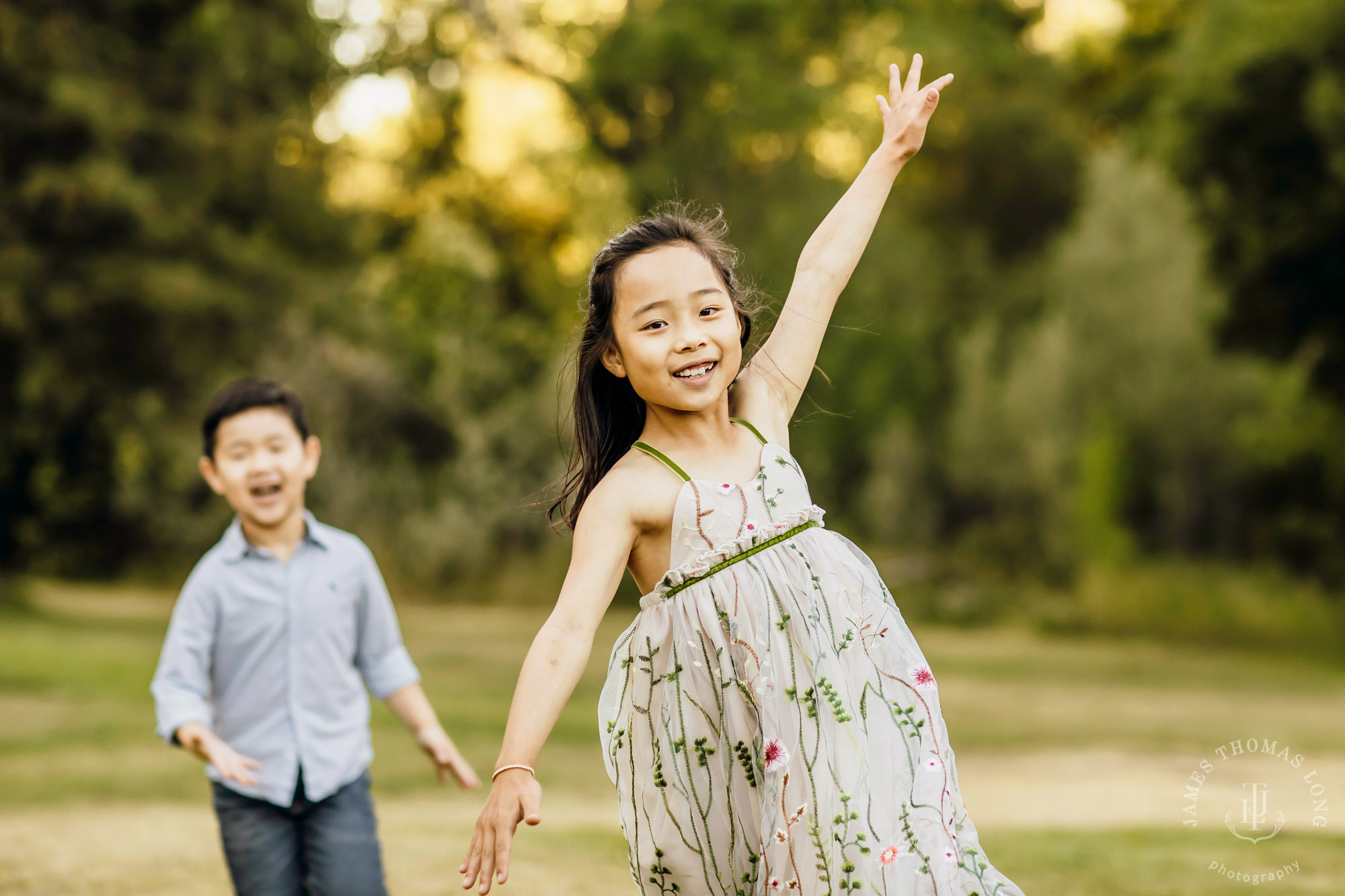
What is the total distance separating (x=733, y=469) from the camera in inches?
94.4

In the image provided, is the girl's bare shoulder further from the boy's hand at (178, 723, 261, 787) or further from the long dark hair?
the boy's hand at (178, 723, 261, 787)

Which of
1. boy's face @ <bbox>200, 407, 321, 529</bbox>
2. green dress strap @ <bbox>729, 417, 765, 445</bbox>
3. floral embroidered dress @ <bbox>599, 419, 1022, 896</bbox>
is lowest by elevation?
floral embroidered dress @ <bbox>599, 419, 1022, 896</bbox>

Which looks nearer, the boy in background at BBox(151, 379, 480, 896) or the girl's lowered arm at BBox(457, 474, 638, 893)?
the girl's lowered arm at BBox(457, 474, 638, 893)

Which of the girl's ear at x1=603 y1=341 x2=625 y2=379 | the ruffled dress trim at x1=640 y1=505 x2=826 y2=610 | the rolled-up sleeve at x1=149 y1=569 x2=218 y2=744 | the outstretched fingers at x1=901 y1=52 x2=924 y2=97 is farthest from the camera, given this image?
the rolled-up sleeve at x1=149 y1=569 x2=218 y2=744

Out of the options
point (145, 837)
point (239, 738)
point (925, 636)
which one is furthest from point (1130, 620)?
point (239, 738)

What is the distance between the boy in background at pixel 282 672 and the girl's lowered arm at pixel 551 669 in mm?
1226

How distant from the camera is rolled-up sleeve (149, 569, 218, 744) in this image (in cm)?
309

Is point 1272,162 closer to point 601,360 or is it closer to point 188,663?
point 601,360

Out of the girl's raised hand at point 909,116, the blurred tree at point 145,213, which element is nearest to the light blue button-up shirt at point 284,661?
the girl's raised hand at point 909,116

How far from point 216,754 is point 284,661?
1.23 feet

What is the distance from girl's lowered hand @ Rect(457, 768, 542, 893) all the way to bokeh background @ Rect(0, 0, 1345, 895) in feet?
10.7

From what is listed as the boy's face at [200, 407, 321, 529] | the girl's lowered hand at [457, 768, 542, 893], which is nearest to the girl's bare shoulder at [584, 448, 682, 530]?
the girl's lowered hand at [457, 768, 542, 893]

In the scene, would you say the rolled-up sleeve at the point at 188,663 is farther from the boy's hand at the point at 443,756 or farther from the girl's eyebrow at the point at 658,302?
the girl's eyebrow at the point at 658,302

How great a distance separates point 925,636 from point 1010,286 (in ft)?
20.8
